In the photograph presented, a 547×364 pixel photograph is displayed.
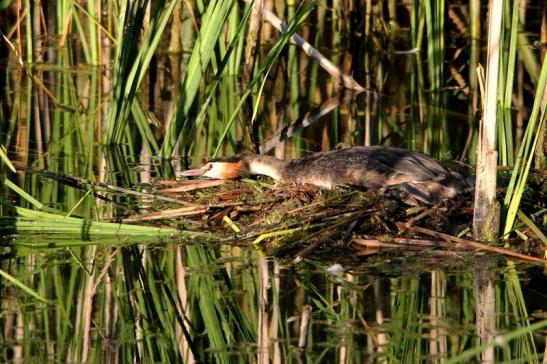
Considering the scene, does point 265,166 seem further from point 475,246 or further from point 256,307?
point 256,307

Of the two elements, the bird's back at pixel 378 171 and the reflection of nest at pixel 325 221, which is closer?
the reflection of nest at pixel 325 221

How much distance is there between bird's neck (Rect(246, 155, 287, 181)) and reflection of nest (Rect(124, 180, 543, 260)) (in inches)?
30.1

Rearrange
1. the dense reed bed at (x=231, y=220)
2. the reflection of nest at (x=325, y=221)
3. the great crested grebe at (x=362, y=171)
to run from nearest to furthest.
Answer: the dense reed bed at (x=231, y=220)
the reflection of nest at (x=325, y=221)
the great crested grebe at (x=362, y=171)

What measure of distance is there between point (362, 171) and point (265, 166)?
895 mm

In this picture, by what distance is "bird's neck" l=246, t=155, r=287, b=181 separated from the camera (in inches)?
319

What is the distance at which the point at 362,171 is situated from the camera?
7.52 meters

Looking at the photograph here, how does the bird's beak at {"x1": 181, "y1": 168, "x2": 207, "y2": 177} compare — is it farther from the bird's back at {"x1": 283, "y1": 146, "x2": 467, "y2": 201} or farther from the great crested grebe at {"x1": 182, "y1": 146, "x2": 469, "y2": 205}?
the bird's back at {"x1": 283, "y1": 146, "x2": 467, "y2": 201}

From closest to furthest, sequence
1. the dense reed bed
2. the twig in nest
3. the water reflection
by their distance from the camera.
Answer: the water reflection, the dense reed bed, the twig in nest

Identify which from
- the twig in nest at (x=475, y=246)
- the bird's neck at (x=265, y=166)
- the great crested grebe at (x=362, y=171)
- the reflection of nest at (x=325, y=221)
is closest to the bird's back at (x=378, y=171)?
the great crested grebe at (x=362, y=171)

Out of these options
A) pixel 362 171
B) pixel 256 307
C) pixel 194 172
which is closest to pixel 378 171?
pixel 362 171

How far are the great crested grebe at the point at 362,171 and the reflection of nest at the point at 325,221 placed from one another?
0.55 ft

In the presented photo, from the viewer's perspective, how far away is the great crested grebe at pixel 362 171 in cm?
714

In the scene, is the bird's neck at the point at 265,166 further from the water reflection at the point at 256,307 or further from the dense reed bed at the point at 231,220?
the water reflection at the point at 256,307

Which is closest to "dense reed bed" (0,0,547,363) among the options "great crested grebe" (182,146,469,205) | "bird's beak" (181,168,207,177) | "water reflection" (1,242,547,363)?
"water reflection" (1,242,547,363)
